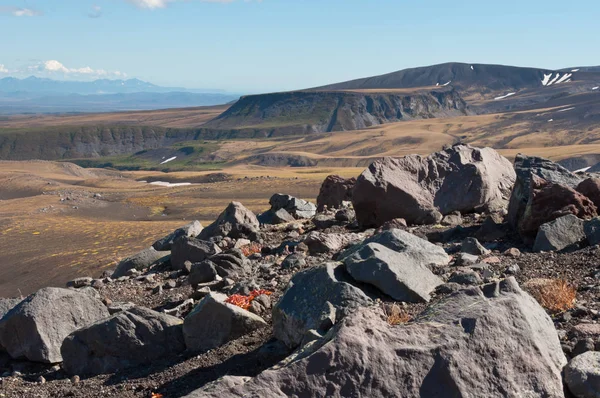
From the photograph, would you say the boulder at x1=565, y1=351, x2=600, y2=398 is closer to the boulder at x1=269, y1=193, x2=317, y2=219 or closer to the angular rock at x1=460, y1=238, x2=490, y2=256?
the angular rock at x1=460, y1=238, x2=490, y2=256

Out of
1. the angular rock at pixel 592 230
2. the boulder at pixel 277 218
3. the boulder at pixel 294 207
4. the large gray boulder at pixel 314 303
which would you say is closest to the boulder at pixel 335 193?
the boulder at pixel 294 207

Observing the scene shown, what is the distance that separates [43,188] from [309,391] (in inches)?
3853

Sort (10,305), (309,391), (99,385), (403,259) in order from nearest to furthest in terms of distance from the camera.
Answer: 1. (309,391)
2. (99,385)
3. (403,259)
4. (10,305)

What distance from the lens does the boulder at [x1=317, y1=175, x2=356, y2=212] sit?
2678 cm

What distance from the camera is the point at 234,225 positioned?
21.7 metres

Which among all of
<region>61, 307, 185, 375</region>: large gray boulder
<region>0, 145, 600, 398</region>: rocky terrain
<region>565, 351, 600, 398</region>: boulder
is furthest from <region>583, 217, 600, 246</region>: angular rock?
<region>61, 307, 185, 375</region>: large gray boulder

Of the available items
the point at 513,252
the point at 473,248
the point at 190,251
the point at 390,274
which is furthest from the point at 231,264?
the point at 513,252

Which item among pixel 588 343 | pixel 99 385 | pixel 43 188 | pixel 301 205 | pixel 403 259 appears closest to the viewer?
pixel 588 343

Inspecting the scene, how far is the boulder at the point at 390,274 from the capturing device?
33.0 ft

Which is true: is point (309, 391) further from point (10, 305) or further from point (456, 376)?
point (10, 305)

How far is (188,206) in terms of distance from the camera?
→ 229 ft

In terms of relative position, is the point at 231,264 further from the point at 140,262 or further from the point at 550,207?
the point at 550,207

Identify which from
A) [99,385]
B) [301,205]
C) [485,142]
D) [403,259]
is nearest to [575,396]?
[403,259]

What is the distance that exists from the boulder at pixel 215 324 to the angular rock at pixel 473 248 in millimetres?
5364
